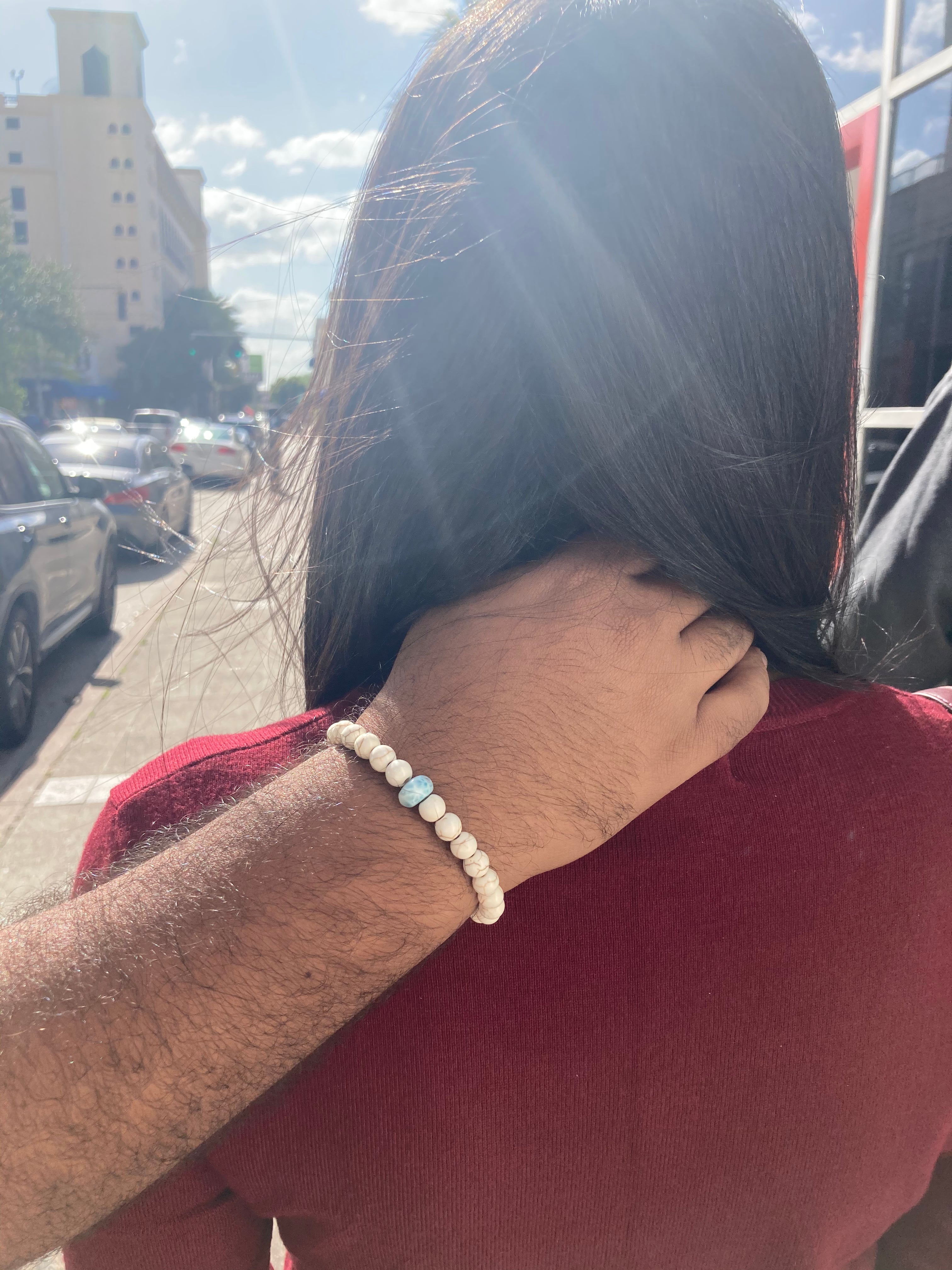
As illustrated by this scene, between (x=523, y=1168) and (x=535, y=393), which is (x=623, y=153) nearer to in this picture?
(x=535, y=393)

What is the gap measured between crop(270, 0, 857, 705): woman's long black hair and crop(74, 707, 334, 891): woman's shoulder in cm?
17

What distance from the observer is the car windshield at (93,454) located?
9195 mm

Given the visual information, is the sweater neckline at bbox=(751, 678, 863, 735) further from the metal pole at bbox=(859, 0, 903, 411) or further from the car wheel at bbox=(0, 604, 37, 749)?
the car wheel at bbox=(0, 604, 37, 749)

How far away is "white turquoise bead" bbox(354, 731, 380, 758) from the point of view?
65 cm

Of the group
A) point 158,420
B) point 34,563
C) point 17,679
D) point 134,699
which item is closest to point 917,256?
point 134,699

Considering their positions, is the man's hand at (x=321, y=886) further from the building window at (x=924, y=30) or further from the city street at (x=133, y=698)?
the building window at (x=924, y=30)

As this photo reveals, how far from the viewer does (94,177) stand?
171ft

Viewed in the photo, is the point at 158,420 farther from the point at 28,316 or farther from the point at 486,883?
the point at 486,883

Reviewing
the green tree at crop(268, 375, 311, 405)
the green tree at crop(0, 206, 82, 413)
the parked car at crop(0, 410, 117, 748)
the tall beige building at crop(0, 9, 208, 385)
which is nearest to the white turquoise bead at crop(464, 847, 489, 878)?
the green tree at crop(268, 375, 311, 405)

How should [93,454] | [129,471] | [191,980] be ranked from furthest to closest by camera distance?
1. [93,454]
2. [129,471]
3. [191,980]

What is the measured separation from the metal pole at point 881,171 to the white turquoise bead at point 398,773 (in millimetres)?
3958


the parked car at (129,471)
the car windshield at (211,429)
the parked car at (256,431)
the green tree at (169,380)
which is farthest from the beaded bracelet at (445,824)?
the green tree at (169,380)

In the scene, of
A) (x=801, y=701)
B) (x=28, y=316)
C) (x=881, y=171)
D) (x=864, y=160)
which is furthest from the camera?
(x=28, y=316)

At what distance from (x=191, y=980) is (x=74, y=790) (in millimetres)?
4581
